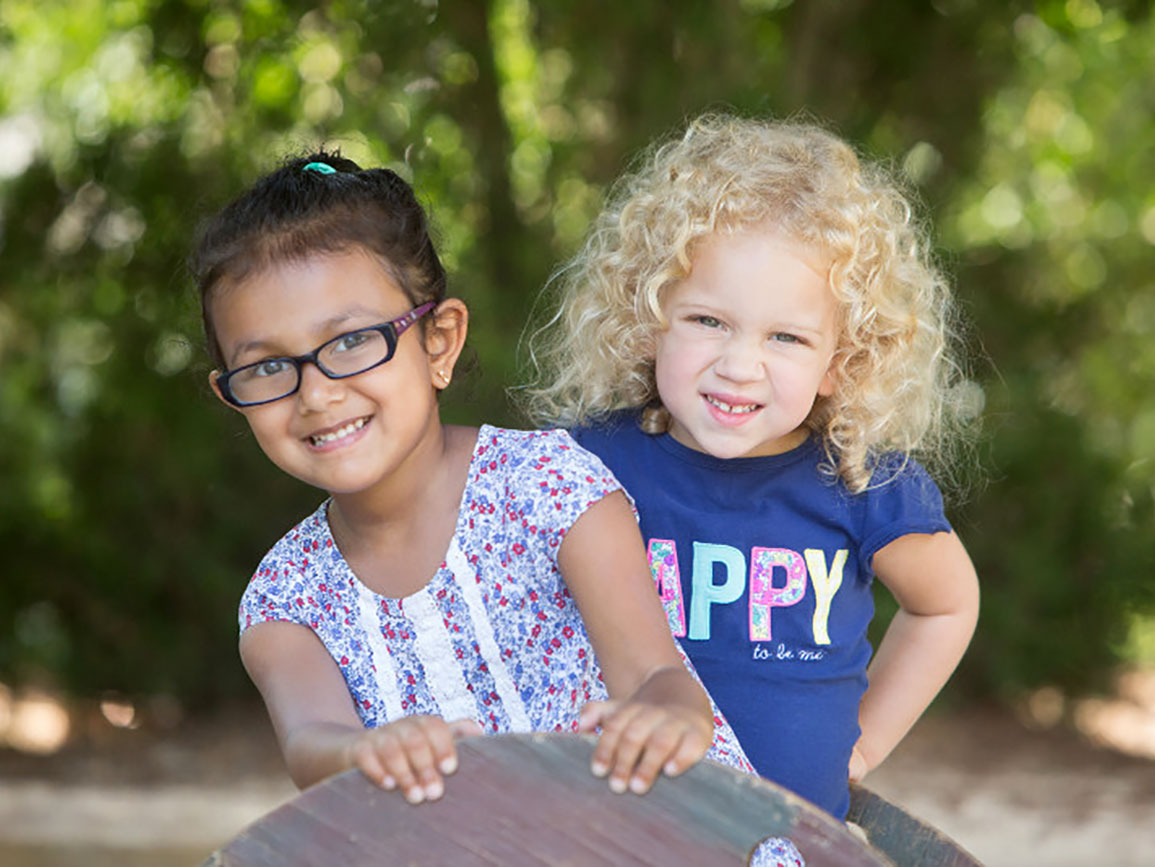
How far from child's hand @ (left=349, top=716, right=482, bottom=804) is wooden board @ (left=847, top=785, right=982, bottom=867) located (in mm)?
756

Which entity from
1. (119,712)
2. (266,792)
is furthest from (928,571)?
(119,712)

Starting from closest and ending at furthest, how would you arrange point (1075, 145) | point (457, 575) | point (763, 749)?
point (457, 575), point (763, 749), point (1075, 145)

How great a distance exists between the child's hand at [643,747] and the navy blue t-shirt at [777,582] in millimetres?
738

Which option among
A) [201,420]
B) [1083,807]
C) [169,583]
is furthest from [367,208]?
[1083,807]

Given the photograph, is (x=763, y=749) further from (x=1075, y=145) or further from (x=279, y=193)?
(x=1075, y=145)

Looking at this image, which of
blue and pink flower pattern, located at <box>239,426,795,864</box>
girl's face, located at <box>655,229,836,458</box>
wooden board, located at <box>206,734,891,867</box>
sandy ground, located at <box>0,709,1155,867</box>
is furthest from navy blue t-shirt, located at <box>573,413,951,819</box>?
sandy ground, located at <box>0,709,1155,867</box>

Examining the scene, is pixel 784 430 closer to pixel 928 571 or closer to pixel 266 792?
pixel 928 571

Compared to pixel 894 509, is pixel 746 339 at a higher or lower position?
higher

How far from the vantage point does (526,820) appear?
1359 mm

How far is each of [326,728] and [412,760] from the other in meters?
0.36

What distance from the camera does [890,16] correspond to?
6.16 meters

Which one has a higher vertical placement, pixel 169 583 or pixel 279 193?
pixel 279 193

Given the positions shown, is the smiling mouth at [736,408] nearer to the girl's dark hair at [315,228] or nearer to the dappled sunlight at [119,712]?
the girl's dark hair at [315,228]

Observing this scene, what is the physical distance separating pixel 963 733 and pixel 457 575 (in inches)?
189
